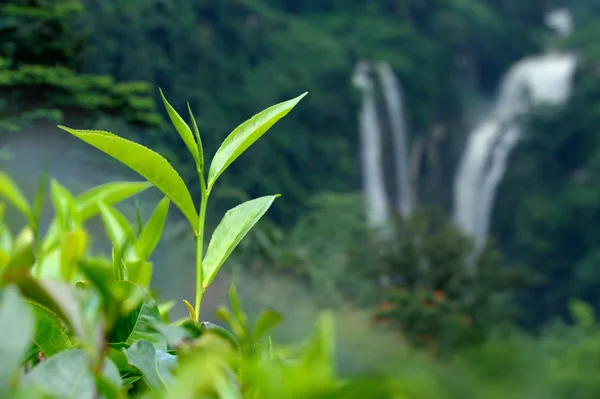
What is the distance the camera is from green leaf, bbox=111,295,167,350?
21 centimetres

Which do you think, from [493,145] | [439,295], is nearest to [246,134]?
[439,295]

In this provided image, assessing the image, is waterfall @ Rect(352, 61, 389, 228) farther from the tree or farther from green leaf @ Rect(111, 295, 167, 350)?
green leaf @ Rect(111, 295, 167, 350)

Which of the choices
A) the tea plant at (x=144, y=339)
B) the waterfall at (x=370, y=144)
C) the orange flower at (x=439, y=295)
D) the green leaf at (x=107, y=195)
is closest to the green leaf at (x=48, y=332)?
the tea plant at (x=144, y=339)

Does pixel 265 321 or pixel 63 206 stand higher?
pixel 63 206

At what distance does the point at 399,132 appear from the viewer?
5.04 meters

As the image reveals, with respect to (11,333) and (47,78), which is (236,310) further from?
(47,78)

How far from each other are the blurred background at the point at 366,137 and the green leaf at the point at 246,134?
0.08 meters

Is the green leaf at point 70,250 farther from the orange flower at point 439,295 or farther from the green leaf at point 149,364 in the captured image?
the orange flower at point 439,295

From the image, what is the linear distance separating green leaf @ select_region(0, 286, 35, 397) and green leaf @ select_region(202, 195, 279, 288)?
137mm

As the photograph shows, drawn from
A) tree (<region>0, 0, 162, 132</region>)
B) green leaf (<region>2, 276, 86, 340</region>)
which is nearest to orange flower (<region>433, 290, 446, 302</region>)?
tree (<region>0, 0, 162, 132</region>)

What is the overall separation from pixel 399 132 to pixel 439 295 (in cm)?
214

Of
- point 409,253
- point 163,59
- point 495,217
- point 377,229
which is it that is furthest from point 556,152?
point 163,59

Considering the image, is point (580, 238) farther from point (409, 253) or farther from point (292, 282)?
point (292, 282)

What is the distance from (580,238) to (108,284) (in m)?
5.28
